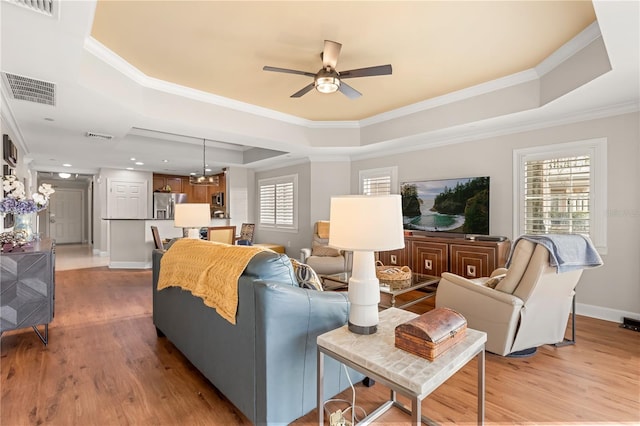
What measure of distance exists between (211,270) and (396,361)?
50.1 inches

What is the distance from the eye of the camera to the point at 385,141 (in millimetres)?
5168

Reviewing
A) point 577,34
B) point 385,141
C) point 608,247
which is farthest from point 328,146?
point 608,247

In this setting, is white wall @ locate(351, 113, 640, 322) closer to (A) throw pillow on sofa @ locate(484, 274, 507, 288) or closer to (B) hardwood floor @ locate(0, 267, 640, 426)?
(B) hardwood floor @ locate(0, 267, 640, 426)

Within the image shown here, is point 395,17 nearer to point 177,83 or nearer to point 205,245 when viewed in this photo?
point 205,245

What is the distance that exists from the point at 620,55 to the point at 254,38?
296cm

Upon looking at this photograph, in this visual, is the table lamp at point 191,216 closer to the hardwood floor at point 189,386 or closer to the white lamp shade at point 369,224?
the hardwood floor at point 189,386

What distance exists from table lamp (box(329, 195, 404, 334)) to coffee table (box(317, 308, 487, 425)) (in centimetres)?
11

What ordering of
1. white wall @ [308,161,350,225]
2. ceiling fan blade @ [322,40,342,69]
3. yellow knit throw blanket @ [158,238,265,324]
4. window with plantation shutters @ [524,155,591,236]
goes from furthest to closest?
white wall @ [308,161,350,225] → window with plantation shutters @ [524,155,591,236] → ceiling fan blade @ [322,40,342,69] → yellow knit throw blanket @ [158,238,265,324]

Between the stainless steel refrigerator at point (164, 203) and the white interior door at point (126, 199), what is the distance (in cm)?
37

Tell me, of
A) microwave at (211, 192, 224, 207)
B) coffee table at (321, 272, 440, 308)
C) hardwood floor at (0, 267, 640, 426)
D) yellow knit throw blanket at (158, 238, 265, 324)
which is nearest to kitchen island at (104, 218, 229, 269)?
microwave at (211, 192, 224, 207)

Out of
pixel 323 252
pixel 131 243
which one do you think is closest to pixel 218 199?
pixel 131 243

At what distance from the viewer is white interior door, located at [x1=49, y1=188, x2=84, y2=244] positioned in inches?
436

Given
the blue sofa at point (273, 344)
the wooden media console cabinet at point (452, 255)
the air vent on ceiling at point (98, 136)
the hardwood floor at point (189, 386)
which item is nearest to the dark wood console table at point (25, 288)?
the hardwood floor at point (189, 386)

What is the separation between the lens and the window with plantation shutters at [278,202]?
7.16 m
